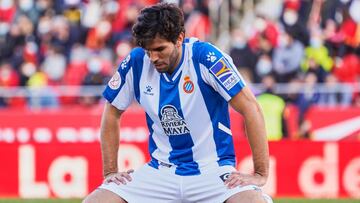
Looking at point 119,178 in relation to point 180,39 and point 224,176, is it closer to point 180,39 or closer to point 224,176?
point 224,176

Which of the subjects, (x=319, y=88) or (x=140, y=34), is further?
(x=319, y=88)

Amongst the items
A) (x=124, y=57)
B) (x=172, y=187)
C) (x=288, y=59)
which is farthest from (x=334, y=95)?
(x=172, y=187)

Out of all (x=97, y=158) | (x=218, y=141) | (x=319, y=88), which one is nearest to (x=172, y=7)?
(x=218, y=141)

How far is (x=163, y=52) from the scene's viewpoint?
6.57m

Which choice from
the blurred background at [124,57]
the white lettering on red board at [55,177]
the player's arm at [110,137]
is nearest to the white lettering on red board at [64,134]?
the blurred background at [124,57]

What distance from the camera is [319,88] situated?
56.2ft

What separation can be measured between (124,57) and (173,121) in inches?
393

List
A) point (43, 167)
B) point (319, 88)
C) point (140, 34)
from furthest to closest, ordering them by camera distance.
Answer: point (319, 88)
point (43, 167)
point (140, 34)

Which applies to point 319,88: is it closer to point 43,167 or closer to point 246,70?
point 246,70

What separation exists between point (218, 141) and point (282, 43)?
11.1 metres

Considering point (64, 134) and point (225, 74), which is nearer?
point (225, 74)

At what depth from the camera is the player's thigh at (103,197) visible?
6664 millimetres

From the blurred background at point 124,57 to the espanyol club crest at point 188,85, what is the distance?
24.3 ft

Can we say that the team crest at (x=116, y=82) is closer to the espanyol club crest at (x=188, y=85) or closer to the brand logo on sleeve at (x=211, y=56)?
the espanyol club crest at (x=188, y=85)
